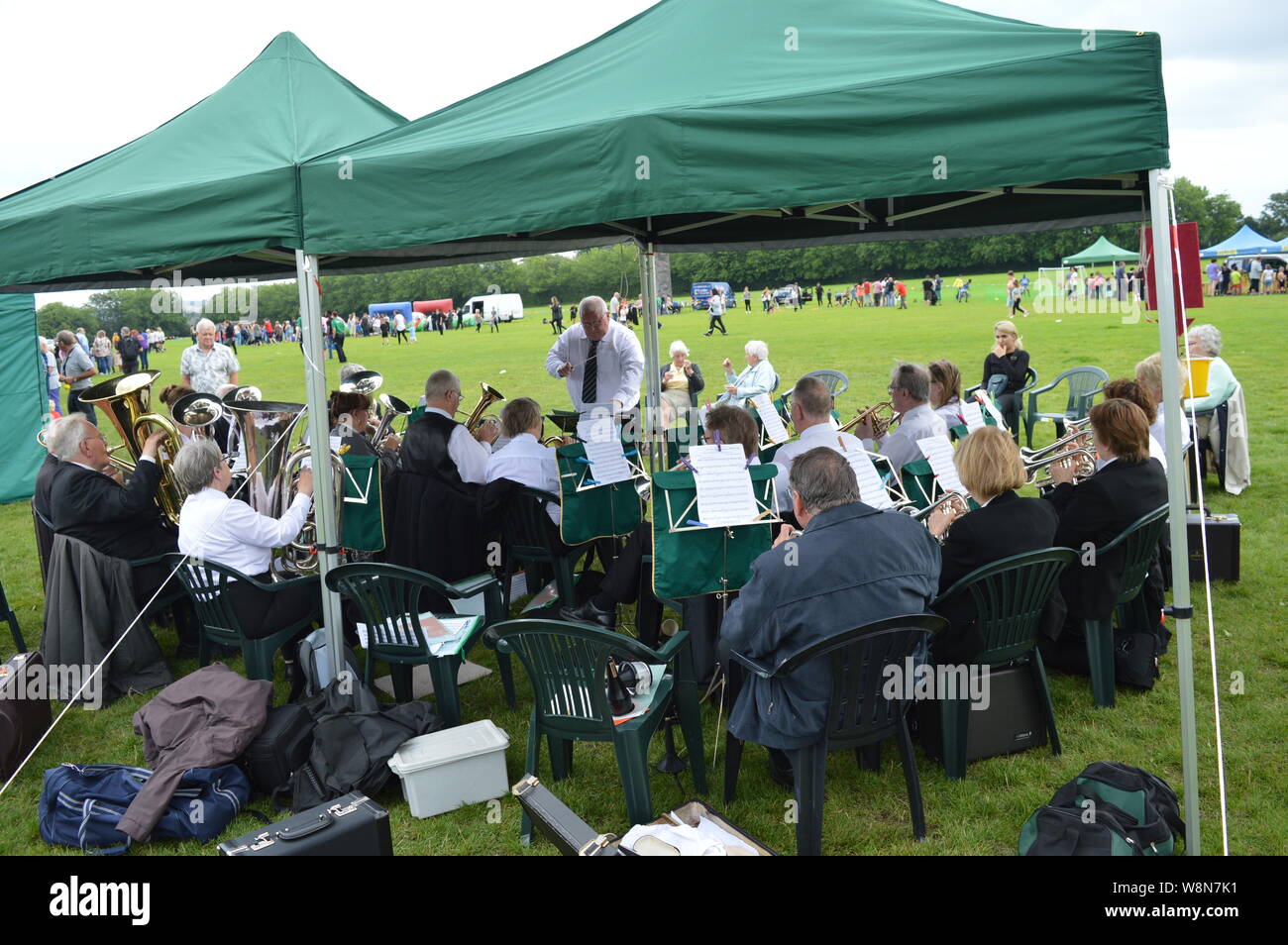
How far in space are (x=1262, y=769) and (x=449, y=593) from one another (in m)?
3.42

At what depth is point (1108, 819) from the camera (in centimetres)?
311

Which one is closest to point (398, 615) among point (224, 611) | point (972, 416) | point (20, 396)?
point (224, 611)

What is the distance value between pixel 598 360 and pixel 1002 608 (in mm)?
4799

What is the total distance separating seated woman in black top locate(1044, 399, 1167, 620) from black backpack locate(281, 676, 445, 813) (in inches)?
116

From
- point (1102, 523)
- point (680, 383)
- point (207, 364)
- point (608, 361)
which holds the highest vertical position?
point (207, 364)

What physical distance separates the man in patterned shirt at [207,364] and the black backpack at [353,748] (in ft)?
22.6

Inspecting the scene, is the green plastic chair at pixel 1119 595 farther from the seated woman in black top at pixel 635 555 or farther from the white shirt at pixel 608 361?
the white shirt at pixel 608 361

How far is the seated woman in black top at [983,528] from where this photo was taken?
149 inches

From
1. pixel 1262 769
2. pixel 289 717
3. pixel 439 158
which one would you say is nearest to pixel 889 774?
pixel 1262 769

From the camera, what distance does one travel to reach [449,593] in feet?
14.2

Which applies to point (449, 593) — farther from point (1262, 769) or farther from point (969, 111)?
point (1262, 769)

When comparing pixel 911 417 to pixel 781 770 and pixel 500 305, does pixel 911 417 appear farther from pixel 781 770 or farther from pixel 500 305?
pixel 500 305

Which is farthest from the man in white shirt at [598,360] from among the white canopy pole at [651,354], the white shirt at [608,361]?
the white canopy pole at [651,354]

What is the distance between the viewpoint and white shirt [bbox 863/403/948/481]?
18.6 feet
